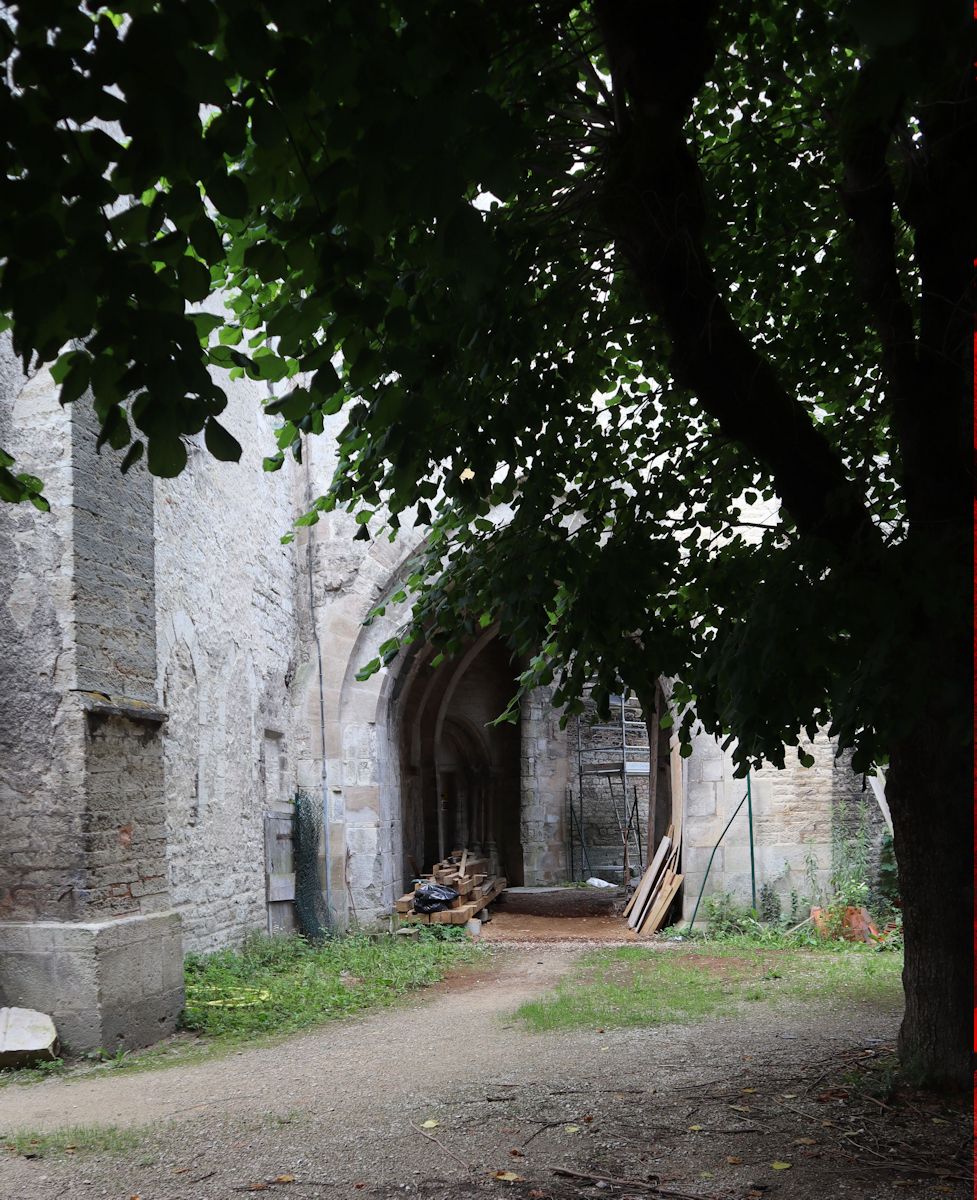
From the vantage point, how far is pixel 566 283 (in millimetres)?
4738

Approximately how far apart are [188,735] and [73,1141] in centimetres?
460

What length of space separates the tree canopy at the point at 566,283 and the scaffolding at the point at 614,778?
1810 cm

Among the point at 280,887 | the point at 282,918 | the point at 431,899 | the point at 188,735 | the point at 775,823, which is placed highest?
the point at 188,735

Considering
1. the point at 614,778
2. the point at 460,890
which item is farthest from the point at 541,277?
the point at 614,778

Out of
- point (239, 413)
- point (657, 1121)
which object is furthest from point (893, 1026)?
point (239, 413)

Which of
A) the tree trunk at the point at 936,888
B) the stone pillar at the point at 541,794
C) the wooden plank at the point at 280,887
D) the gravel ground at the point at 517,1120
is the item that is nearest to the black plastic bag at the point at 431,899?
the wooden plank at the point at 280,887

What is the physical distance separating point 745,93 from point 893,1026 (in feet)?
17.2

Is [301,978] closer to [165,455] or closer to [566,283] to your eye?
[566,283]

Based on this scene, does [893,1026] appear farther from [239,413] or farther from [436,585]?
[239,413]

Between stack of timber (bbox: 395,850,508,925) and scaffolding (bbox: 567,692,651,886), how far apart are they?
5.83m

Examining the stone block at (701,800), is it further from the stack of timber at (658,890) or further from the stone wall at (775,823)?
the stack of timber at (658,890)

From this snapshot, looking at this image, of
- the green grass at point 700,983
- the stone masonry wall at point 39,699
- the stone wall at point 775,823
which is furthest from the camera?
the stone wall at point 775,823

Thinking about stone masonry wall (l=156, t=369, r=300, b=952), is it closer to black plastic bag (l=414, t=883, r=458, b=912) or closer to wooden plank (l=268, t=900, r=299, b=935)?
wooden plank (l=268, t=900, r=299, b=935)

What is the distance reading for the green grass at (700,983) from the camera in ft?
24.9
